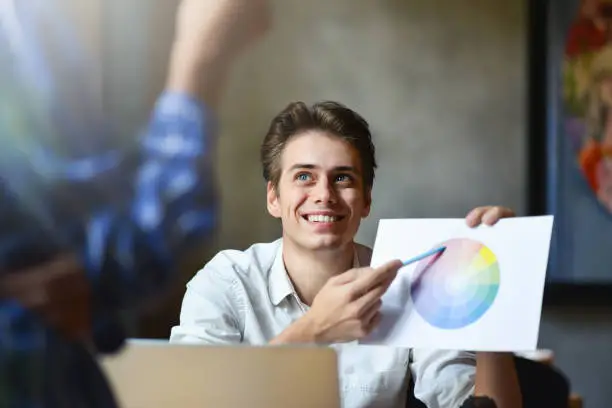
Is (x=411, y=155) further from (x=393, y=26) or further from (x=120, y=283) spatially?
(x=120, y=283)

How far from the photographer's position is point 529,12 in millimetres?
1168

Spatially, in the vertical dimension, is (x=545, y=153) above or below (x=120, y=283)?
above

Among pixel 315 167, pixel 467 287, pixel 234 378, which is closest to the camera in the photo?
pixel 234 378

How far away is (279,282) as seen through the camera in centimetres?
116

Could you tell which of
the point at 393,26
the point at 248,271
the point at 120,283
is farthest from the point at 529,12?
the point at 120,283

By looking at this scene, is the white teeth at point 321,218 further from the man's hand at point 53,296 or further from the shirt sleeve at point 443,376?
the man's hand at point 53,296

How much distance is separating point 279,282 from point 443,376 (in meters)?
0.30

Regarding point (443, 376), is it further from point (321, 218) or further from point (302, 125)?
point (302, 125)

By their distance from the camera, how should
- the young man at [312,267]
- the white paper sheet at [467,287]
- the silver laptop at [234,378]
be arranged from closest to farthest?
the silver laptop at [234,378], the white paper sheet at [467,287], the young man at [312,267]

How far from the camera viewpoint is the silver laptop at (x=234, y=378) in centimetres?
81

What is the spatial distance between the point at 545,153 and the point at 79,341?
78cm

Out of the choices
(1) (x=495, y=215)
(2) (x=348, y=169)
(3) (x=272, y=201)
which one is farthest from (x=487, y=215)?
(3) (x=272, y=201)

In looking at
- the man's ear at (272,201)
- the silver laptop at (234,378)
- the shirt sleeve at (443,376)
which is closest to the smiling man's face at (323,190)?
the man's ear at (272,201)

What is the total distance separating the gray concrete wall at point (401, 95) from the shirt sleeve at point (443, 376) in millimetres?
139
